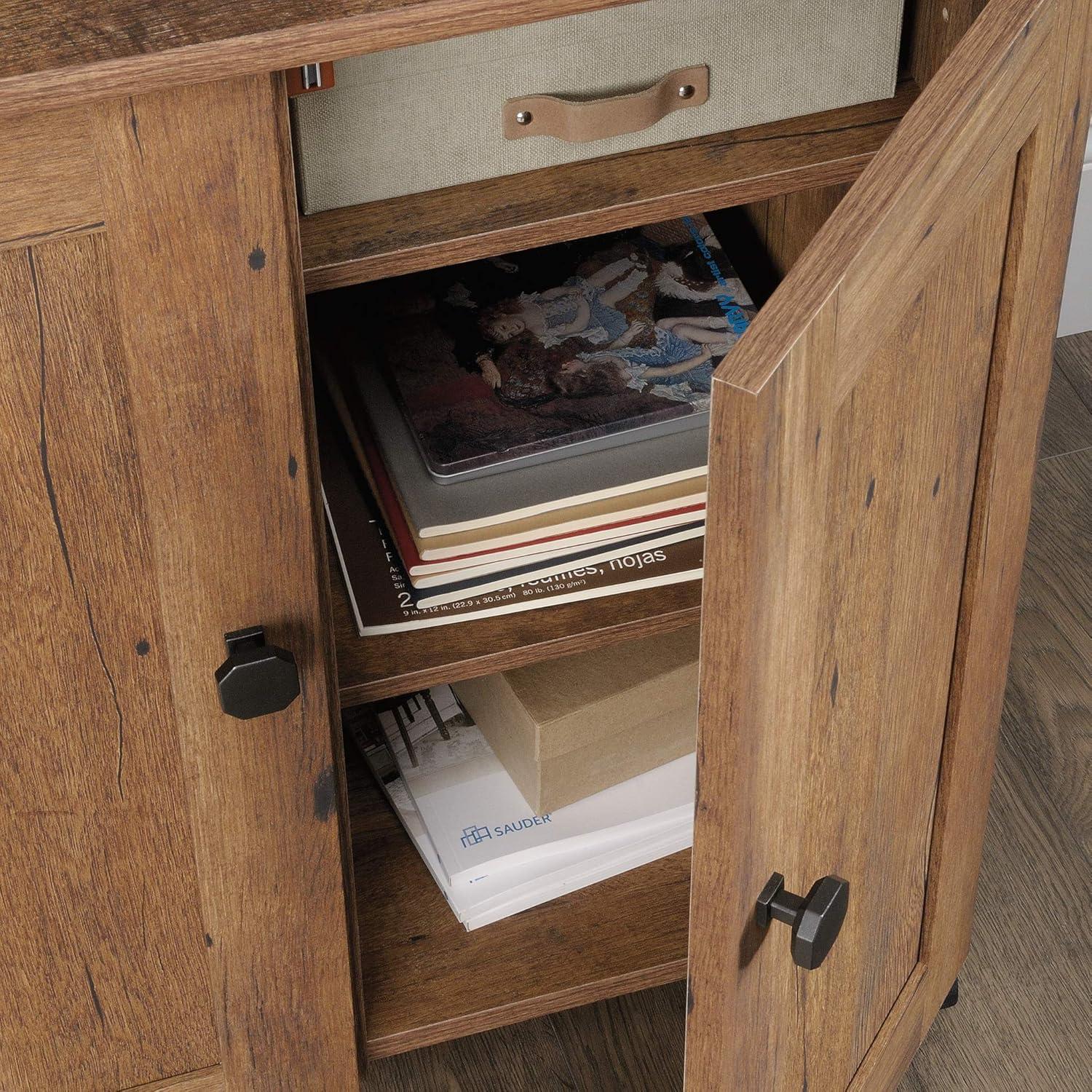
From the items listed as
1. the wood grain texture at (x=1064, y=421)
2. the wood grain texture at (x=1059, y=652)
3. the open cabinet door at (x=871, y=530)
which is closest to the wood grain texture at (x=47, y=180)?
the open cabinet door at (x=871, y=530)

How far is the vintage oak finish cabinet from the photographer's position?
536mm

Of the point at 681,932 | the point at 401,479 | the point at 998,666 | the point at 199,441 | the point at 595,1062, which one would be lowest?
the point at 595,1062

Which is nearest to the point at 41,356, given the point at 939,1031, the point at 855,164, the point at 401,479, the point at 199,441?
the point at 199,441

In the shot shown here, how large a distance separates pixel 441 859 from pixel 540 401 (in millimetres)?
321

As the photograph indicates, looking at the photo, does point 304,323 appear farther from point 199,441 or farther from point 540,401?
point 540,401

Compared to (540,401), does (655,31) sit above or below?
above

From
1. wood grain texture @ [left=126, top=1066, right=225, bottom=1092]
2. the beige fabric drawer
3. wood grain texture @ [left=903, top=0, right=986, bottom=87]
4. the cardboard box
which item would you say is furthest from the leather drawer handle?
wood grain texture @ [left=126, top=1066, right=225, bottom=1092]

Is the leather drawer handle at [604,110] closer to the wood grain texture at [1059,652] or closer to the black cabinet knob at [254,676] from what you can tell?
the black cabinet knob at [254,676]

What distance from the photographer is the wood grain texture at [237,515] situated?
1.93 ft

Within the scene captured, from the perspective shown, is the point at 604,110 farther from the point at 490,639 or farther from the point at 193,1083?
the point at 193,1083

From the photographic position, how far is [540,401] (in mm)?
888

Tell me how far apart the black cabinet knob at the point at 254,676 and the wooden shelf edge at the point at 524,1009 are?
0.32 meters

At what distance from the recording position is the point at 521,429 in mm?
876

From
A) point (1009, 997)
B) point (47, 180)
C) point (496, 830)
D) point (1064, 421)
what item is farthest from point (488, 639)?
point (1064, 421)
